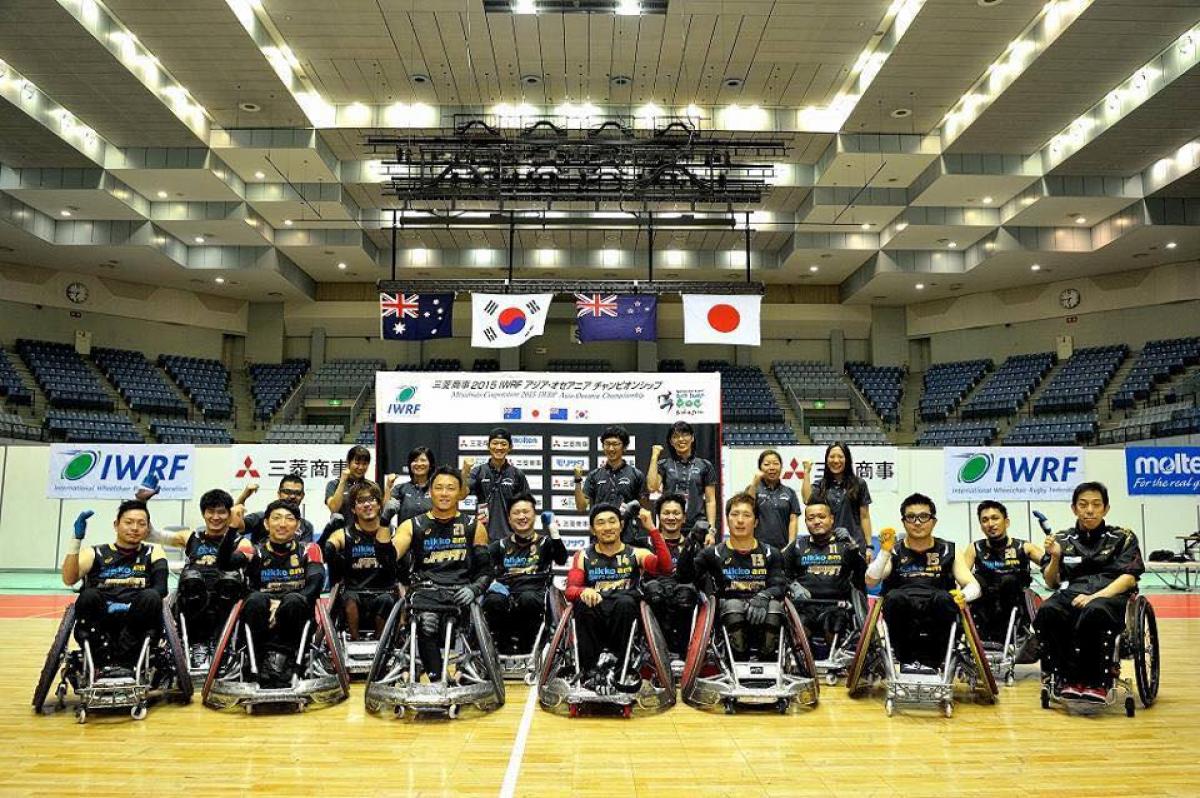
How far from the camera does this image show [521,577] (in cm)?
621

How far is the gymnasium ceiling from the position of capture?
41.0ft

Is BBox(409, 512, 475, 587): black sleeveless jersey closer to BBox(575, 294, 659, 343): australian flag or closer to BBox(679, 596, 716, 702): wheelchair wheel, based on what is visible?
BBox(679, 596, 716, 702): wheelchair wheel

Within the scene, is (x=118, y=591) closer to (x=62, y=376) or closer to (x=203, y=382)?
(x=62, y=376)

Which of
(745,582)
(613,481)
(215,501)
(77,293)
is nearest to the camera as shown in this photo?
(745,582)

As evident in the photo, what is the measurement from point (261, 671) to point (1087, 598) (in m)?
5.45

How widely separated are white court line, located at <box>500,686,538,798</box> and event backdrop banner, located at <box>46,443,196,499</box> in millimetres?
10414

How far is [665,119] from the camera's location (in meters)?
15.9

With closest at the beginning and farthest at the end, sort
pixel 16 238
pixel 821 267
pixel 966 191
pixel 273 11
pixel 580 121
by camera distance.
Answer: pixel 273 11, pixel 580 121, pixel 966 191, pixel 16 238, pixel 821 267

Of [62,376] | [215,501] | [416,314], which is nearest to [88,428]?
[62,376]

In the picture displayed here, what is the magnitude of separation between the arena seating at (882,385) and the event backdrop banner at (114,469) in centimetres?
1875

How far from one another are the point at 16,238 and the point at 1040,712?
22525mm

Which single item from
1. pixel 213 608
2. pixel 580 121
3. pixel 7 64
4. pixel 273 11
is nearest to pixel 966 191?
pixel 580 121

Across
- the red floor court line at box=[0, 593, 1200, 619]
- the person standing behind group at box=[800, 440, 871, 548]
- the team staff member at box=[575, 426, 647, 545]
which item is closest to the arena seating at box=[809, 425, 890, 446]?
the red floor court line at box=[0, 593, 1200, 619]

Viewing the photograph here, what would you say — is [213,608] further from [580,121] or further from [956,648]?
[580,121]
